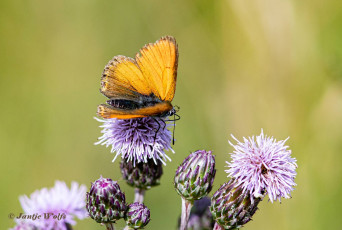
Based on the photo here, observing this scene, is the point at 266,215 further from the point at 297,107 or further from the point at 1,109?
the point at 1,109

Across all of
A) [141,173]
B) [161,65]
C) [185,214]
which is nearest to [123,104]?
[161,65]

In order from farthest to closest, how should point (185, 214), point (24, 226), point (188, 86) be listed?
point (188, 86)
point (185, 214)
point (24, 226)

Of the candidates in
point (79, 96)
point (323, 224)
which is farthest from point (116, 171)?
point (323, 224)

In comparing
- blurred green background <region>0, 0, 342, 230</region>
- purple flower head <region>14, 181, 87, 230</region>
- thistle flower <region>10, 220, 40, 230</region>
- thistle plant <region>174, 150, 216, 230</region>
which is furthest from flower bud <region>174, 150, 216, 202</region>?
blurred green background <region>0, 0, 342, 230</region>

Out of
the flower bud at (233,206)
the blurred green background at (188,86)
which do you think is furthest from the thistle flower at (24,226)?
the blurred green background at (188,86)

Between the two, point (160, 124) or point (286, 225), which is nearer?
point (160, 124)

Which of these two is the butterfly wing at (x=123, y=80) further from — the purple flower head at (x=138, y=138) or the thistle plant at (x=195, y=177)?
the thistle plant at (x=195, y=177)

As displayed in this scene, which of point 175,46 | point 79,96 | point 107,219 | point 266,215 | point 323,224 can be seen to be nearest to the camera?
point 107,219

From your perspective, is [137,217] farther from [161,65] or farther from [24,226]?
[161,65]
